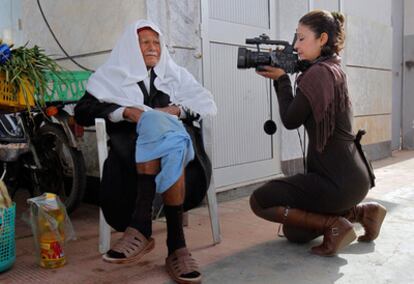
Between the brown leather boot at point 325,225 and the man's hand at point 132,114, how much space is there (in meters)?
0.87

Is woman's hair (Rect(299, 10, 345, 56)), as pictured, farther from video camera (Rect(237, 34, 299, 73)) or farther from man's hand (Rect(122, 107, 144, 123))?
man's hand (Rect(122, 107, 144, 123))

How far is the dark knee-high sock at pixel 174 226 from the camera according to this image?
2.19 meters

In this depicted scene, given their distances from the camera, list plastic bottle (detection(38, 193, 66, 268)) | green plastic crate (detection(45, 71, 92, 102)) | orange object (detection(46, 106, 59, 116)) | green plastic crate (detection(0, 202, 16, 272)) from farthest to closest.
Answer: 1. orange object (detection(46, 106, 59, 116))
2. green plastic crate (detection(45, 71, 92, 102))
3. plastic bottle (detection(38, 193, 66, 268))
4. green plastic crate (detection(0, 202, 16, 272))

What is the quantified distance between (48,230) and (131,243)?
48cm

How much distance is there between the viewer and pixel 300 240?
2654 millimetres

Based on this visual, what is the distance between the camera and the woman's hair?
A: 2.48 metres

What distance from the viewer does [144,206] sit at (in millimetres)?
2150

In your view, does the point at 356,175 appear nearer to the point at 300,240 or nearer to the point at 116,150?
the point at 300,240

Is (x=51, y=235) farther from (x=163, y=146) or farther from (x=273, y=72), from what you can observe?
(x=273, y=72)

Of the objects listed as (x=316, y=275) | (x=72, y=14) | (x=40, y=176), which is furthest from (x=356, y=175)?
(x=72, y=14)

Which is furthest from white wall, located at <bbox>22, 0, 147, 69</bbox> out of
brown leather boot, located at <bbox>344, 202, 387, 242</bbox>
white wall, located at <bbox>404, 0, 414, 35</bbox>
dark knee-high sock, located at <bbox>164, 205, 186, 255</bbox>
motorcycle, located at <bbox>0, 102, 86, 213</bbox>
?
white wall, located at <bbox>404, 0, 414, 35</bbox>

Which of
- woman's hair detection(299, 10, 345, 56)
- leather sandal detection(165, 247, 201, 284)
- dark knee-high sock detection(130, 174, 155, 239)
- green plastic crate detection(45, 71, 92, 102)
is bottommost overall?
leather sandal detection(165, 247, 201, 284)

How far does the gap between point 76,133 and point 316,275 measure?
1813mm

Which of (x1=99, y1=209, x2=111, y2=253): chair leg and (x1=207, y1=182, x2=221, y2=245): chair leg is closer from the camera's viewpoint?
(x1=99, y1=209, x2=111, y2=253): chair leg
